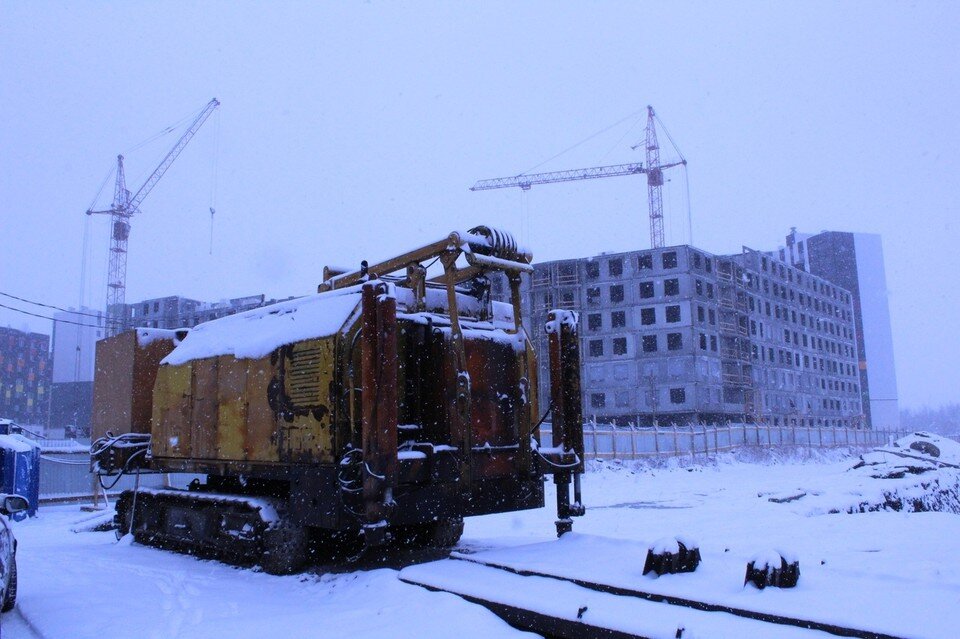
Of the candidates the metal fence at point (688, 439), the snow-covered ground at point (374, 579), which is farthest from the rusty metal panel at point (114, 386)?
the metal fence at point (688, 439)

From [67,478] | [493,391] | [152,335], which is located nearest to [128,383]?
[152,335]

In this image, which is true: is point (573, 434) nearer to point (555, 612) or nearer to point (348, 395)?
point (348, 395)

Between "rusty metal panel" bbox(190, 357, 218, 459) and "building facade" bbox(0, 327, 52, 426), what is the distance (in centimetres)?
12405

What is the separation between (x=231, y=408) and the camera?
9430 millimetres

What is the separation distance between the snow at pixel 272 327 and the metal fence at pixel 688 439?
14.5m

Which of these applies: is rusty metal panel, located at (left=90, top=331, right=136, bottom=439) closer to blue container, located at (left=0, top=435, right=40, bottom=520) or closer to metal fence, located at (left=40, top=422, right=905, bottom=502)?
metal fence, located at (left=40, top=422, right=905, bottom=502)

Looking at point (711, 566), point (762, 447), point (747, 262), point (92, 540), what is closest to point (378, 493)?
point (711, 566)

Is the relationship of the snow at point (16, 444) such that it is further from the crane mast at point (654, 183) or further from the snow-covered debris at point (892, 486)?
the crane mast at point (654, 183)

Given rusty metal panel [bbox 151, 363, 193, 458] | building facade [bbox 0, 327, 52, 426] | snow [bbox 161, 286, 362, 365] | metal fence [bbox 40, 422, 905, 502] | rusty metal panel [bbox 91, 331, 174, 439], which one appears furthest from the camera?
building facade [bbox 0, 327, 52, 426]

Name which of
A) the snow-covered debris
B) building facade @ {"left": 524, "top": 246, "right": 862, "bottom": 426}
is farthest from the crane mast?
the snow-covered debris

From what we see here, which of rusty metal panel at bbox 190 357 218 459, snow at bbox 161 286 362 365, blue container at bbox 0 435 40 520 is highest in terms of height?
snow at bbox 161 286 362 365

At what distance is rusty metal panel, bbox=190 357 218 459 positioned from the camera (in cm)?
977

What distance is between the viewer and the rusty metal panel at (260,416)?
868cm

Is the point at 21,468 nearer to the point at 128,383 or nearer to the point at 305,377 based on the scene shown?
the point at 128,383
